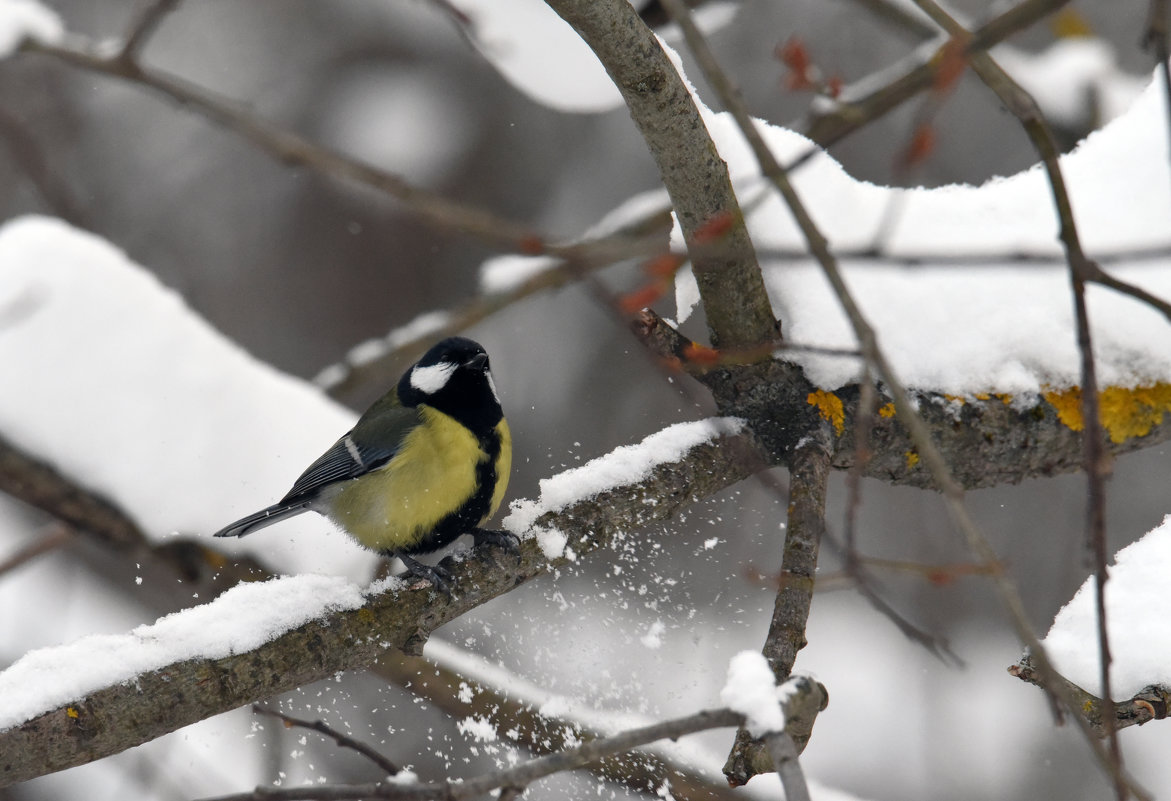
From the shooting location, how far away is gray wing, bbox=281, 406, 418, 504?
3098 mm

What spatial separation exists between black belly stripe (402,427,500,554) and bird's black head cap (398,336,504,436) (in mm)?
84

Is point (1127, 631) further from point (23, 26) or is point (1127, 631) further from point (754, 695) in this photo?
point (23, 26)

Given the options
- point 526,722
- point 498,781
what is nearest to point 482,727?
point 526,722

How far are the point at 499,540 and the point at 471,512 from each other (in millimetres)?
453

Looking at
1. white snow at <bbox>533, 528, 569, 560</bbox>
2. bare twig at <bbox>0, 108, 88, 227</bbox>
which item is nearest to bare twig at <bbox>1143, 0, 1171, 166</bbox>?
white snow at <bbox>533, 528, 569, 560</bbox>

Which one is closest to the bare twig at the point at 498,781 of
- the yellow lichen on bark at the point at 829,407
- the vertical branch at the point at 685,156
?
the vertical branch at the point at 685,156

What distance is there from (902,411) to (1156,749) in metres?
5.18

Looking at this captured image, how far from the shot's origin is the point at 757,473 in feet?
8.23

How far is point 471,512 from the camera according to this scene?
2.94m

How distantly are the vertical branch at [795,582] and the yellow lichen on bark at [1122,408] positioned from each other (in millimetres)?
687

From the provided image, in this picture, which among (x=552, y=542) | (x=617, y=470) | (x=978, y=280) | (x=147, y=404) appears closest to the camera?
(x=552, y=542)

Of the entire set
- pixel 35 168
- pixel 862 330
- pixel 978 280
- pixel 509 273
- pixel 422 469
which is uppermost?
pixel 509 273

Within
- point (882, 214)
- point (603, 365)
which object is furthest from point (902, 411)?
point (603, 365)

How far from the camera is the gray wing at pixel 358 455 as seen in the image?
10.2 feet
